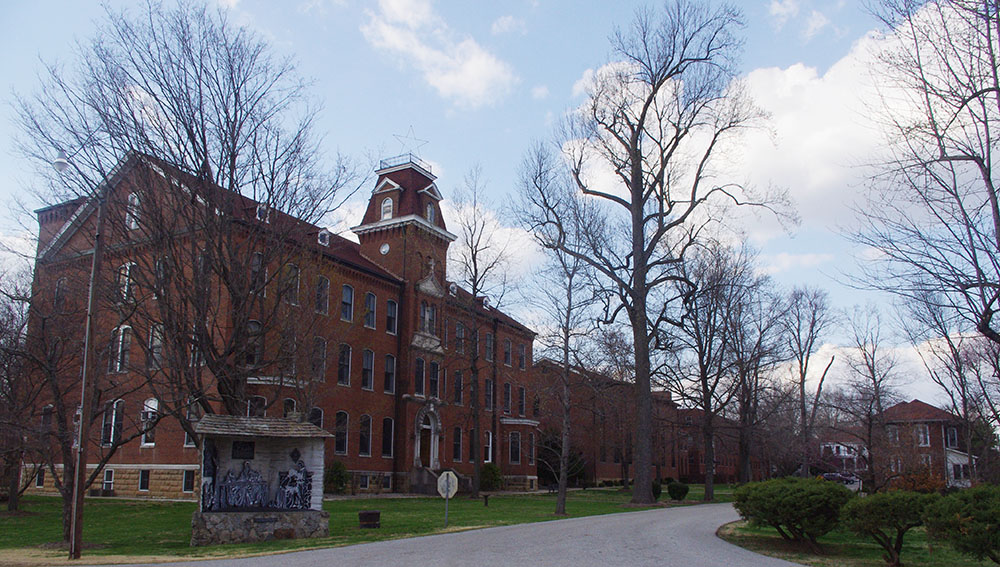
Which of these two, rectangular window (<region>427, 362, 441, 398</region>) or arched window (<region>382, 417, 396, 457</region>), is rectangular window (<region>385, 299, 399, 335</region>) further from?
arched window (<region>382, 417, 396, 457</region>)

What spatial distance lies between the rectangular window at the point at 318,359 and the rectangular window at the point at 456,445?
1513cm

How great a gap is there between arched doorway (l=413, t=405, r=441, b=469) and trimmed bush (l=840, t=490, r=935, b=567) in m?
29.3

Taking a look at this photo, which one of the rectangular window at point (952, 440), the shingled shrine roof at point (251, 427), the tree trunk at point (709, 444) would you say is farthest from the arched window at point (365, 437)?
the rectangular window at point (952, 440)

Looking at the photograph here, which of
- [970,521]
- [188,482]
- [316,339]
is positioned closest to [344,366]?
[316,339]

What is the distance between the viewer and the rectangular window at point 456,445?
4325 cm

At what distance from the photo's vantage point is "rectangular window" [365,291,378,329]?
3812cm

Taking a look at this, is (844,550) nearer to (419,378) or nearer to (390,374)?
(390,374)

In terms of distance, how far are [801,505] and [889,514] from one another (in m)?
1.93

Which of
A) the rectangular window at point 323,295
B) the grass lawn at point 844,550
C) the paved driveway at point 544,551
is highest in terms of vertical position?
the rectangular window at point 323,295

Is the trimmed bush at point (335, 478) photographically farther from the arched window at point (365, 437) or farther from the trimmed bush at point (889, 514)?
the trimmed bush at point (889, 514)

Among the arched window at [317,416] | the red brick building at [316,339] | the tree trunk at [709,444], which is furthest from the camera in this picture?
the tree trunk at [709,444]

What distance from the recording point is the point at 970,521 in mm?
10062

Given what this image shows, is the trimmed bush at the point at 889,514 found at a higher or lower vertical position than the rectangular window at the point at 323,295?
lower

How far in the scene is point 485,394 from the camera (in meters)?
48.1
